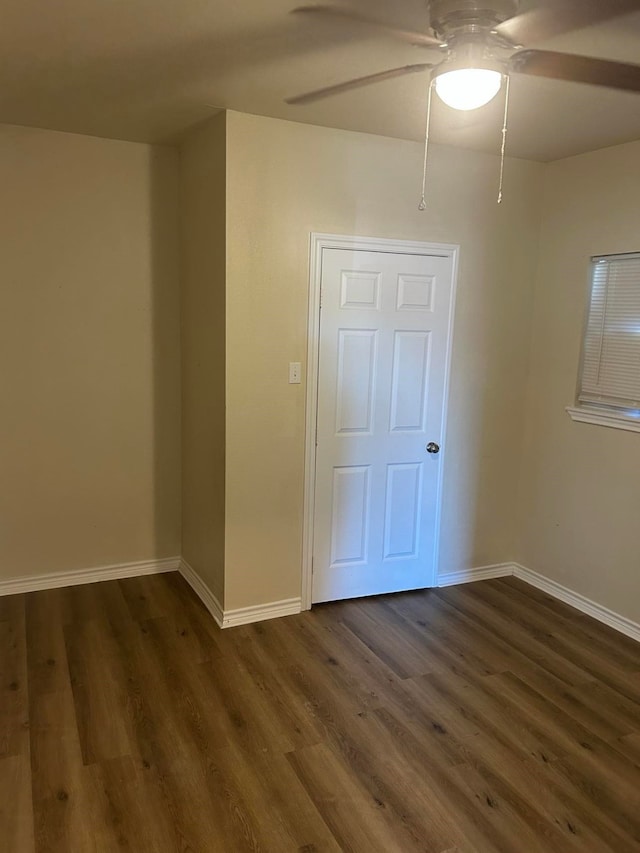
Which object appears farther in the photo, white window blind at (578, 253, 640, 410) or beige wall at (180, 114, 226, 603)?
white window blind at (578, 253, 640, 410)

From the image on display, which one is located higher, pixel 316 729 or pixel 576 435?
pixel 576 435

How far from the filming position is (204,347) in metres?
3.31

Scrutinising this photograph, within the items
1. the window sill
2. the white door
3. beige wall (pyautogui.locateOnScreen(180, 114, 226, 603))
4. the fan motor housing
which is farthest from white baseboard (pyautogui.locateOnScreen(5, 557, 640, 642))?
the fan motor housing

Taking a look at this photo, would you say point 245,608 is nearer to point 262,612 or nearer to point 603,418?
point 262,612

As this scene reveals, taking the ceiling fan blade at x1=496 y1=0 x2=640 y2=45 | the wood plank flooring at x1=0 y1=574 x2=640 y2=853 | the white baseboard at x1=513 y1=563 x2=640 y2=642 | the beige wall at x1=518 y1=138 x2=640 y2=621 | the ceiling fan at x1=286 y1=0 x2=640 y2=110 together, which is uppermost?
the ceiling fan blade at x1=496 y1=0 x2=640 y2=45

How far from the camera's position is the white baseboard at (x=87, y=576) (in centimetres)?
352

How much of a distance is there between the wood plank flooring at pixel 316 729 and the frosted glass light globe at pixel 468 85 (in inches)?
87.9

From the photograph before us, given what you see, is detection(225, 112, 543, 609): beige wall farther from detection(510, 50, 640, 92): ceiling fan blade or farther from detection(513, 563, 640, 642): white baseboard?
detection(510, 50, 640, 92): ceiling fan blade

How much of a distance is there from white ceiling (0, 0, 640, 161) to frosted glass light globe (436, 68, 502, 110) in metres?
0.21

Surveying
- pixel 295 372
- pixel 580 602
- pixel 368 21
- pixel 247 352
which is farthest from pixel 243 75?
pixel 580 602

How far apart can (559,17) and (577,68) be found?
40 centimetres

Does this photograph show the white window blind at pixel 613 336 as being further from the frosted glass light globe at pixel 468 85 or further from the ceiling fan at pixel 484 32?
the frosted glass light globe at pixel 468 85

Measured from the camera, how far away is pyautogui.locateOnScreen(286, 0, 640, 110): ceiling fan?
1.74 m

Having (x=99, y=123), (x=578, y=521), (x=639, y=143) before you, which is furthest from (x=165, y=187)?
(x=578, y=521)
